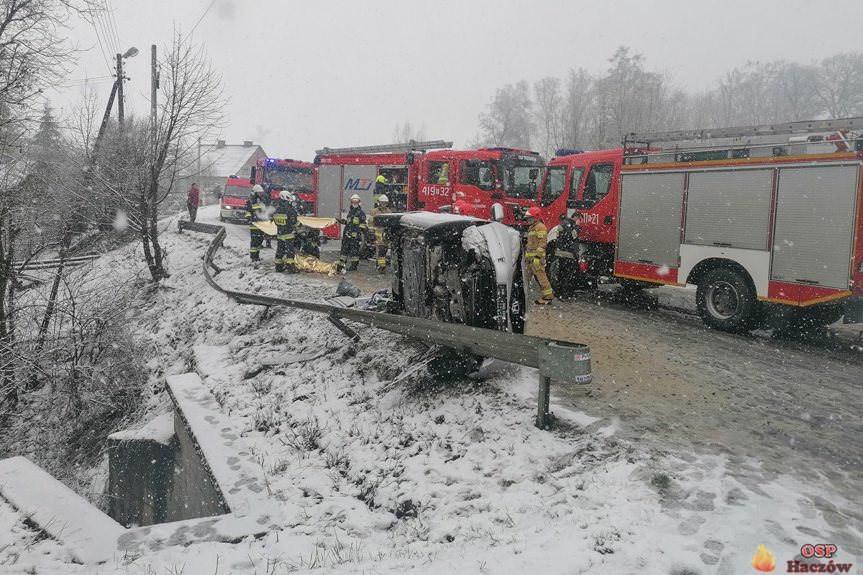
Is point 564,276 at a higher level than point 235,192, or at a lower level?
lower

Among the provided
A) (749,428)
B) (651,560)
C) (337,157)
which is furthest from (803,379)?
(337,157)

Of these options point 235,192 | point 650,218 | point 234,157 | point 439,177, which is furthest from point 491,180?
point 234,157

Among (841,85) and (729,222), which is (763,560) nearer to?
(729,222)

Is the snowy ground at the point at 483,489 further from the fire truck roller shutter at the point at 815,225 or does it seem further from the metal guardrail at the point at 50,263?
the metal guardrail at the point at 50,263

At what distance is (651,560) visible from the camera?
11.0 ft

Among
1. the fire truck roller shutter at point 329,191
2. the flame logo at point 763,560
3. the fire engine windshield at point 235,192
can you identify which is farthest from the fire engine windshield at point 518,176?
the fire engine windshield at point 235,192

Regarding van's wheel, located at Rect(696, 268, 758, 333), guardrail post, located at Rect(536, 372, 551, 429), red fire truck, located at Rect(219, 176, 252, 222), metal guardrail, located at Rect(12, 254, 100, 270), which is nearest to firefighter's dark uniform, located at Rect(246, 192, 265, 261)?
metal guardrail, located at Rect(12, 254, 100, 270)

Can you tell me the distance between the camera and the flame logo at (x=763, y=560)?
3.20 meters

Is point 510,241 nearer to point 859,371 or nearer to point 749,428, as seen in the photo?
point 749,428

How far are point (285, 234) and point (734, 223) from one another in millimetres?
9160

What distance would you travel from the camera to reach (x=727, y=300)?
9.16 meters

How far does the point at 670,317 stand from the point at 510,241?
16.7 feet

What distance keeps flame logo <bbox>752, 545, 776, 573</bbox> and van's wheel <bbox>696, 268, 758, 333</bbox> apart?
6.17 metres

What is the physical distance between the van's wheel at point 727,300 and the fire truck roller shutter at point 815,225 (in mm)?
529
